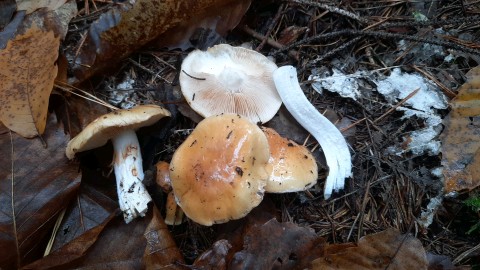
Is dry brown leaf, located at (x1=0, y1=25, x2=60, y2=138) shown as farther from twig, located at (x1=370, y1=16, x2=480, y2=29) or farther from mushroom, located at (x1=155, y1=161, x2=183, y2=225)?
twig, located at (x1=370, y1=16, x2=480, y2=29)

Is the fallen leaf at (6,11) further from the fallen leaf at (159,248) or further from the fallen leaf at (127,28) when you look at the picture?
the fallen leaf at (159,248)

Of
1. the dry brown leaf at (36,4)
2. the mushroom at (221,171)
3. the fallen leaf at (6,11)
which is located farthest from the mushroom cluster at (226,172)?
the fallen leaf at (6,11)

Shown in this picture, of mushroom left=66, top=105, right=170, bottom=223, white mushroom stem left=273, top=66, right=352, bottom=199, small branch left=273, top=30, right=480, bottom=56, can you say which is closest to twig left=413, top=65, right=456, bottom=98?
small branch left=273, top=30, right=480, bottom=56

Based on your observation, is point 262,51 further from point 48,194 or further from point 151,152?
point 48,194

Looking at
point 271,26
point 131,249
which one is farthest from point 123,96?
point 271,26

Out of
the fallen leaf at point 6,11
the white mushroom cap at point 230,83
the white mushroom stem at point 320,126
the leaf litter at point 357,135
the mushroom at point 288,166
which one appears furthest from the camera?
the fallen leaf at point 6,11

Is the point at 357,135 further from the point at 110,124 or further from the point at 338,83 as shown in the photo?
the point at 110,124

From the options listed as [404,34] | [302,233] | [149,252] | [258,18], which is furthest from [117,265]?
[404,34]
